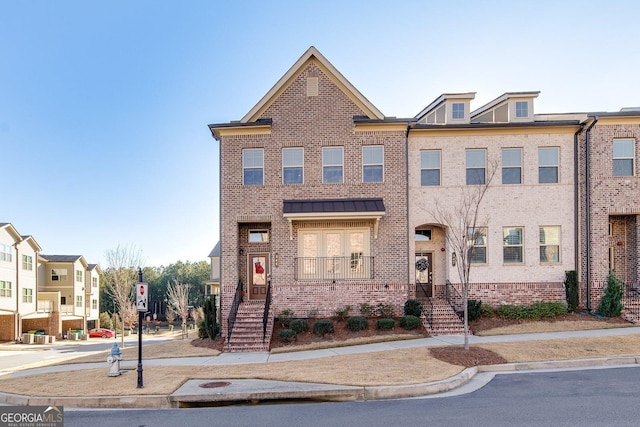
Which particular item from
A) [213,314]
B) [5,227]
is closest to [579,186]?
[213,314]

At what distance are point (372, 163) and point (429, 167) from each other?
244cm

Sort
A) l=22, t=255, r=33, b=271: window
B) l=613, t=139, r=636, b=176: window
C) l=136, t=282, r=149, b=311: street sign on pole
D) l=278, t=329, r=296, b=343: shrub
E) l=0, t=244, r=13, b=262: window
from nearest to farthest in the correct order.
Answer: l=136, t=282, r=149, b=311: street sign on pole → l=278, t=329, r=296, b=343: shrub → l=613, t=139, r=636, b=176: window → l=0, t=244, r=13, b=262: window → l=22, t=255, r=33, b=271: window

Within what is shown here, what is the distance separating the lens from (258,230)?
17469mm

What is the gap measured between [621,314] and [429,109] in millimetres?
11436

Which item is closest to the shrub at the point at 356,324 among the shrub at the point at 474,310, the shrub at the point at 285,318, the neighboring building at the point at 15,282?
the shrub at the point at 285,318

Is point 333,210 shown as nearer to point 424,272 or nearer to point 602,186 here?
point 424,272

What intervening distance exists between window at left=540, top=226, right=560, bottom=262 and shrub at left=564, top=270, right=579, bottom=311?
83 cm

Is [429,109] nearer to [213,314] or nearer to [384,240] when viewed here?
[384,240]

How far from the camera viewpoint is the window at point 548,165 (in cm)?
1720

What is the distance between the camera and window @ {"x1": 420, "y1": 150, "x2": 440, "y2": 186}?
17234 mm

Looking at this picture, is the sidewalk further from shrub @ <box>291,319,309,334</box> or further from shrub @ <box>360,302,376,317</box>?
shrub @ <box>360,302,376,317</box>

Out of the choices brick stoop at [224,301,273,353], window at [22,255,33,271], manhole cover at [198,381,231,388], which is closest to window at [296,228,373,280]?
brick stoop at [224,301,273,353]

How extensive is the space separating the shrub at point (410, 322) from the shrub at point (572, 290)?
252 inches

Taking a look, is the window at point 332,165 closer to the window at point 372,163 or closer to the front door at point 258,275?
the window at point 372,163
